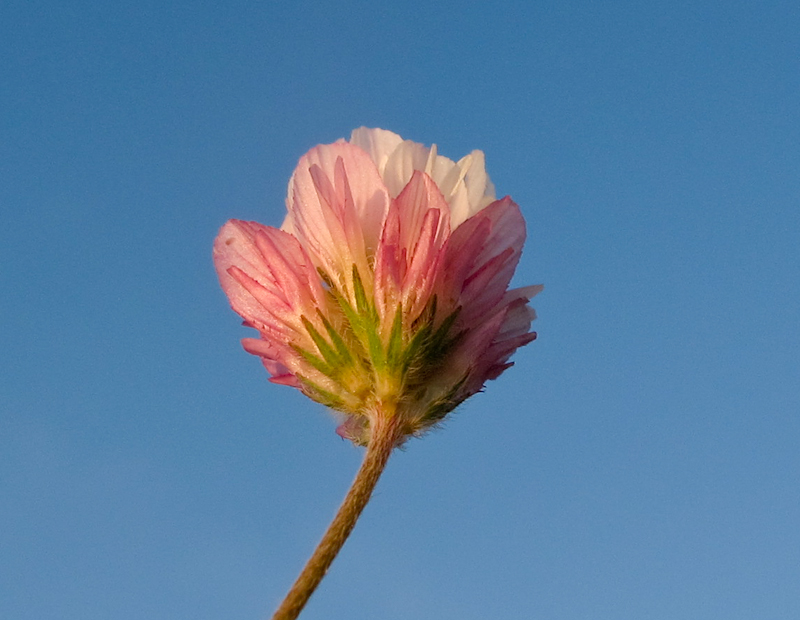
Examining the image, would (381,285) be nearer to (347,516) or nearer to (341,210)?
(341,210)

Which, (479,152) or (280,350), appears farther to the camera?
(479,152)

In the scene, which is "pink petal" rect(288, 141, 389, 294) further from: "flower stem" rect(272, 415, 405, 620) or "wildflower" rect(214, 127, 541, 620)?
"flower stem" rect(272, 415, 405, 620)

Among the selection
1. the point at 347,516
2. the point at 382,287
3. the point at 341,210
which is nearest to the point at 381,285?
the point at 382,287

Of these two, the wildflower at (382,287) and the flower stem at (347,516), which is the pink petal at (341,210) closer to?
the wildflower at (382,287)

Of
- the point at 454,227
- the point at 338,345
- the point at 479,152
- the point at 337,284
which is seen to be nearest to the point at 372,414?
the point at 338,345

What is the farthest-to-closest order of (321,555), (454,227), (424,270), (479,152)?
1. (479,152)
2. (454,227)
3. (424,270)
4. (321,555)

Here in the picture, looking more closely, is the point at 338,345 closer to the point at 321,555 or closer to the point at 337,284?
the point at 337,284

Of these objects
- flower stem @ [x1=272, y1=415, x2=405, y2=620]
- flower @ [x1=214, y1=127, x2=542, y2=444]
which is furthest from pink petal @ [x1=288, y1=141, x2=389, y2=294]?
flower stem @ [x1=272, y1=415, x2=405, y2=620]
